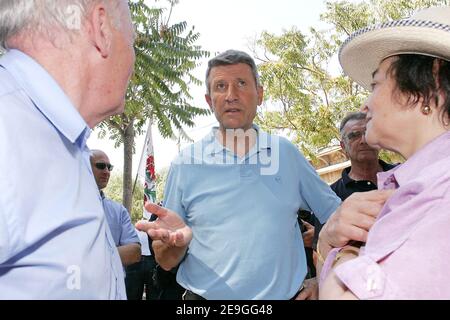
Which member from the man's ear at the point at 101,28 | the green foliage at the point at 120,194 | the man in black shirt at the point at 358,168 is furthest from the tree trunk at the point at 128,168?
the green foliage at the point at 120,194

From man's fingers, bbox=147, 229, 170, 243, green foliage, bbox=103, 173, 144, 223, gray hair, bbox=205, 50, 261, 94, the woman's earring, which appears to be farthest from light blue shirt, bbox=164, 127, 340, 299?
green foliage, bbox=103, 173, 144, 223

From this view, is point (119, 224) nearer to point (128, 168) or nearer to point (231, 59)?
point (231, 59)

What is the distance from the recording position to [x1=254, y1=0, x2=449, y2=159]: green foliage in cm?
1218

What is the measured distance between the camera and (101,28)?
143 centimetres

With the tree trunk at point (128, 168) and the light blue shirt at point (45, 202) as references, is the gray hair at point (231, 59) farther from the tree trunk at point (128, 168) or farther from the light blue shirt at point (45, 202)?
the tree trunk at point (128, 168)

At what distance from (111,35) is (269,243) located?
5.18 ft

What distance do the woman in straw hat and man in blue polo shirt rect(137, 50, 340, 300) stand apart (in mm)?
1089

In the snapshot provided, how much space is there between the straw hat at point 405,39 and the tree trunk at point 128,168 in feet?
31.3

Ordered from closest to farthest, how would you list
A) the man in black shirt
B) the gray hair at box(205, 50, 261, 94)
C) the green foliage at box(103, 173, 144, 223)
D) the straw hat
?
the straw hat → the gray hair at box(205, 50, 261, 94) → the man in black shirt → the green foliage at box(103, 173, 144, 223)

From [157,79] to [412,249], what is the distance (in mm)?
10777

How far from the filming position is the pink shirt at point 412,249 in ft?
3.36

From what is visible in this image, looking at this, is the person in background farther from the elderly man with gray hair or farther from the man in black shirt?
the elderly man with gray hair

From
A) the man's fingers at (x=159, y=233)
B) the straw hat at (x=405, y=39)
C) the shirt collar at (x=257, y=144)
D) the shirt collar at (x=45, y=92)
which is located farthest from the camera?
the shirt collar at (x=257, y=144)

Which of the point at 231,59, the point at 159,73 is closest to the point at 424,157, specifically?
the point at 231,59
